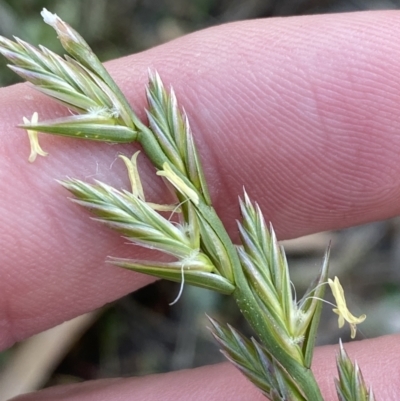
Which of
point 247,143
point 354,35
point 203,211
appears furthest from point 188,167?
point 354,35

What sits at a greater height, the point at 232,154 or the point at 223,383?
the point at 232,154

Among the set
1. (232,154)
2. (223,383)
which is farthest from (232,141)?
(223,383)

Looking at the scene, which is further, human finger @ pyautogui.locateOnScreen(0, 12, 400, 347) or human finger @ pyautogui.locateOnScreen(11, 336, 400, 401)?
human finger @ pyautogui.locateOnScreen(11, 336, 400, 401)

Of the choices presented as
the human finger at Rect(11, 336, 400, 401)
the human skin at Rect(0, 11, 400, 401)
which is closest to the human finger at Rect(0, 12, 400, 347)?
the human skin at Rect(0, 11, 400, 401)

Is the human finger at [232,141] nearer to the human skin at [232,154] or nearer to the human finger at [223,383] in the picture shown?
the human skin at [232,154]

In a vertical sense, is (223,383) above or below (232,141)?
below

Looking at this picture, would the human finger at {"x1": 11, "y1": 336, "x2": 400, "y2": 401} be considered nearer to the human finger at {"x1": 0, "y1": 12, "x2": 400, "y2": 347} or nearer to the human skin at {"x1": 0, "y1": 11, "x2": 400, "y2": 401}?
the human skin at {"x1": 0, "y1": 11, "x2": 400, "y2": 401}

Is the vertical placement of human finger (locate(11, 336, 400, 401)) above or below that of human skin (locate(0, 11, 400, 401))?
below

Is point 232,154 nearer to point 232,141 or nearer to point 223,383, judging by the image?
point 232,141

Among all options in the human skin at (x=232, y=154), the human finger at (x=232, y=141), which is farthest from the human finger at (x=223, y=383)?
the human finger at (x=232, y=141)
